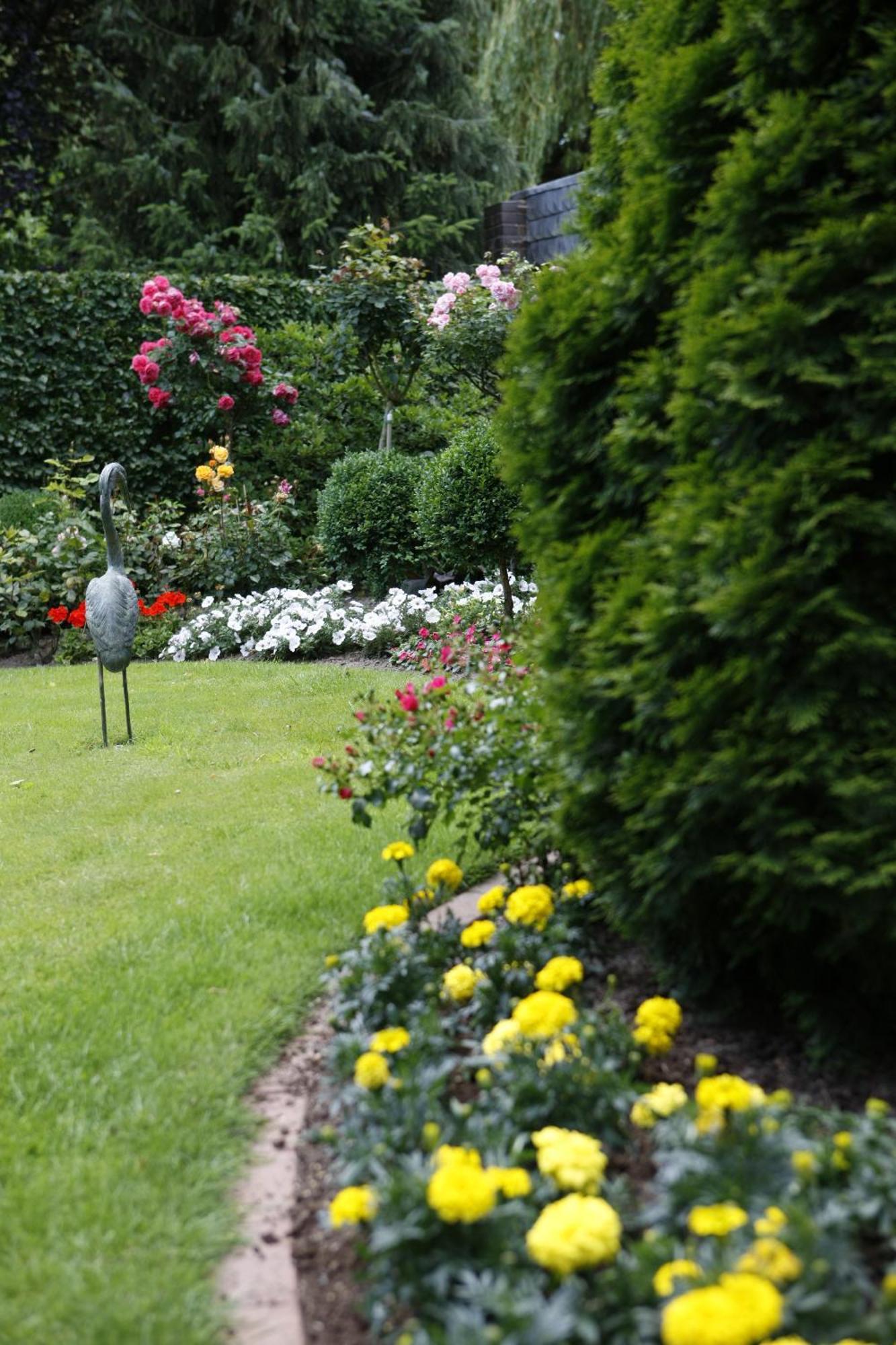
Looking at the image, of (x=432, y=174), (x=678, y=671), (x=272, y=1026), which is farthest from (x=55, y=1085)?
(x=432, y=174)

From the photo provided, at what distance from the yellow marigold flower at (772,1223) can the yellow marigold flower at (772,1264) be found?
49mm

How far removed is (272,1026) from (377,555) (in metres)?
6.31

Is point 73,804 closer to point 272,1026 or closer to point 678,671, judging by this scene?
point 272,1026

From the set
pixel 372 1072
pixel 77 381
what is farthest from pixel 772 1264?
pixel 77 381

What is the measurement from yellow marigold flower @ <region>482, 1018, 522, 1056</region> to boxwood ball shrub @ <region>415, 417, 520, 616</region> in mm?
4716

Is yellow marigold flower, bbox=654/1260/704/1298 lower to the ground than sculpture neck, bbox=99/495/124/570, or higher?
lower

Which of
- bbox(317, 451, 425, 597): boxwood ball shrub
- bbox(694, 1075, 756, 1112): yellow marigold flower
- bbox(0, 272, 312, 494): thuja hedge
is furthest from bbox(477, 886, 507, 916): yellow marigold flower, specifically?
bbox(0, 272, 312, 494): thuja hedge

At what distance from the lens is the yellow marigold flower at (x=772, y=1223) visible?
145cm

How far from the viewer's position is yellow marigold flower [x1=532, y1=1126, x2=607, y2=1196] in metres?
1.67

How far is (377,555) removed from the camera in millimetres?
8680

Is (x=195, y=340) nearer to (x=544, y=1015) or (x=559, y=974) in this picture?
(x=559, y=974)

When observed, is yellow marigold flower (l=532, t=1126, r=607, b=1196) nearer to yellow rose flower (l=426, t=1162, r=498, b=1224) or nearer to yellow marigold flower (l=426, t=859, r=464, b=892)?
yellow rose flower (l=426, t=1162, r=498, b=1224)

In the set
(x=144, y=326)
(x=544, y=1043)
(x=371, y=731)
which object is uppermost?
(x=144, y=326)

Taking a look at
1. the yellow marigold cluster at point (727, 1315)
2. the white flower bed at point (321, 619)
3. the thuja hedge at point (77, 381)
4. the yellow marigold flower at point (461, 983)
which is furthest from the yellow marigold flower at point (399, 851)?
the thuja hedge at point (77, 381)
